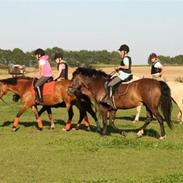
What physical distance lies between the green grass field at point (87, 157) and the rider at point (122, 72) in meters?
1.16

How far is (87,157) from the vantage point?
35.4 feet

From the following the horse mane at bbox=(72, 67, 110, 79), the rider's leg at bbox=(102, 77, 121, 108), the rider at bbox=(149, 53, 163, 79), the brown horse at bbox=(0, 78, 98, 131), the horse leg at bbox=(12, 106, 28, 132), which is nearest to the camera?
the rider's leg at bbox=(102, 77, 121, 108)

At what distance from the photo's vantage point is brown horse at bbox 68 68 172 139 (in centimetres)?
1335

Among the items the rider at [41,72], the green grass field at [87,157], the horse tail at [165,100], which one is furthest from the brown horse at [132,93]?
the rider at [41,72]

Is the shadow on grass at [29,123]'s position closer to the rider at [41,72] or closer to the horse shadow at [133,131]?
the rider at [41,72]

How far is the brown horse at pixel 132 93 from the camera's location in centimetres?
1335

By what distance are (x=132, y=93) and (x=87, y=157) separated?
3.44m

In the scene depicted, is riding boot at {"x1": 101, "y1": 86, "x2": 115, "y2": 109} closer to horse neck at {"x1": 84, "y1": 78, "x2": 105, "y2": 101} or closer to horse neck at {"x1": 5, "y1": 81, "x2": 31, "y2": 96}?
horse neck at {"x1": 84, "y1": 78, "x2": 105, "y2": 101}

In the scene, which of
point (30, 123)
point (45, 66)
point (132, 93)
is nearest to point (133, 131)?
point (132, 93)

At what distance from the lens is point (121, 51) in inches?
546

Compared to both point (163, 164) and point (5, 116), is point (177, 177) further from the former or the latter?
point (5, 116)

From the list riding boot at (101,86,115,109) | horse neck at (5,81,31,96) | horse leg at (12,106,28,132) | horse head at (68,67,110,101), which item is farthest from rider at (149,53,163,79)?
horse leg at (12,106,28,132)

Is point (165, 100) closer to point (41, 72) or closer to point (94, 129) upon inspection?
point (94, 129)

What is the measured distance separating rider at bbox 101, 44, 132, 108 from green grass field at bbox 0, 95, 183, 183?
3.81 ft
